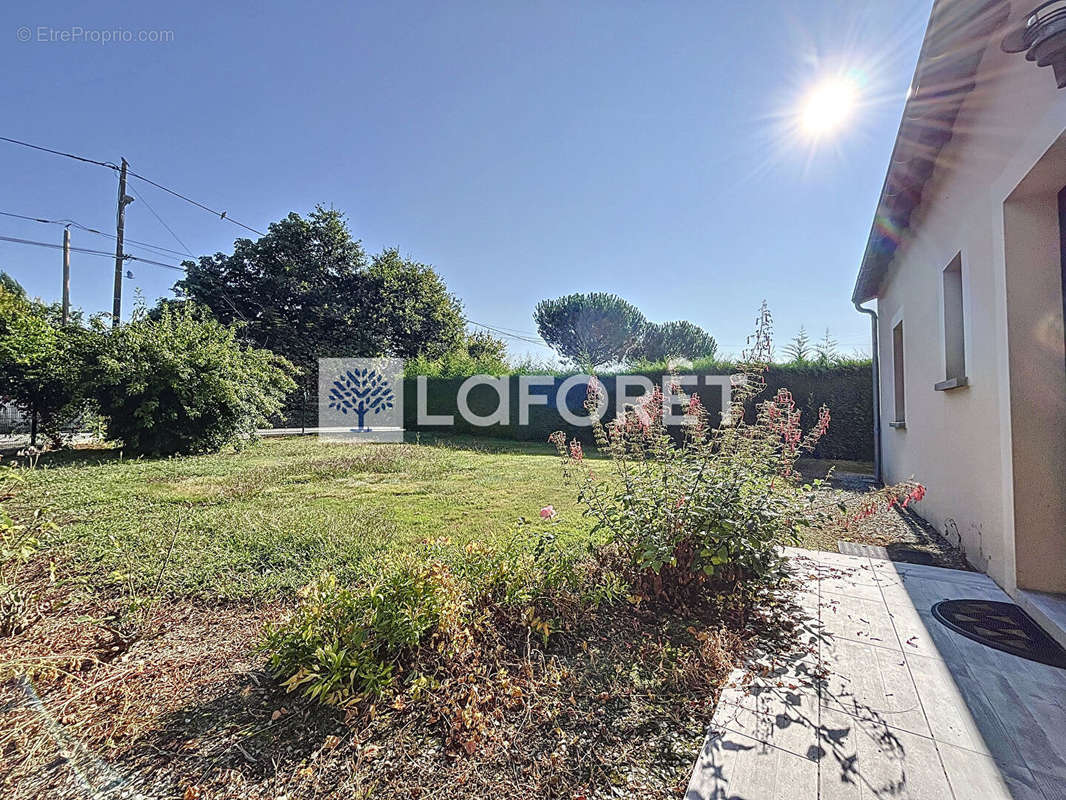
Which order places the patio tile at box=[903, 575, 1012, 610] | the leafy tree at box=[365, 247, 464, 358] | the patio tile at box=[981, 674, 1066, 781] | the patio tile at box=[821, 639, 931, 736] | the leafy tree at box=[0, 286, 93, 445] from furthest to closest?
the leafy tree at box=[365, 247, 464, 358] < the leafy tree at box=[0, 286, 93, 445] < the patio tile at box=[903, 575, 1012, 610] < the patio tile at box=[821, 639, 931, 736] < the patio tile at box=[981, 674, 1066, 781]

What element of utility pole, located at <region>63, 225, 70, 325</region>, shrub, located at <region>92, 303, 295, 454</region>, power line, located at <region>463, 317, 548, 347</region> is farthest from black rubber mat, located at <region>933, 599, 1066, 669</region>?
utility pole, located at <region>63, 225, 70, 325</region>

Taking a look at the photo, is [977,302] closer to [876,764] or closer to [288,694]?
[876,764]

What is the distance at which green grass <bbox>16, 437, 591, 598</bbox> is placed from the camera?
3162 millimetres

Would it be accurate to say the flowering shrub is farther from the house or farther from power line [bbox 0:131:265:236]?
power line [bbox 0:131:265:236]

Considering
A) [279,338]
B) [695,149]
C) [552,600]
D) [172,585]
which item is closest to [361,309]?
[279,338]

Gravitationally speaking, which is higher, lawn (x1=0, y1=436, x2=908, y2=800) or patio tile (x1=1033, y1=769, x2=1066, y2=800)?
patio tile (x1=1033, y1=769, x2=1066, y2=800)

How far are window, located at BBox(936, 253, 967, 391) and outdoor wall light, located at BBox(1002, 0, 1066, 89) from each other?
7.04 feet

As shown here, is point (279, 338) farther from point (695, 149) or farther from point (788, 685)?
point (788, 685)

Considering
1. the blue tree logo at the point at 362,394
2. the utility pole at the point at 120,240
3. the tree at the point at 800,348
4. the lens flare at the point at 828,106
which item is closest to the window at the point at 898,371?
the lens flare at the point at 828,106

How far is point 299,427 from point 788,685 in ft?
68.1

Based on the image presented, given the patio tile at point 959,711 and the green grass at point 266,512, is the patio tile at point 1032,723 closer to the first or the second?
the patio tile at point 959,711

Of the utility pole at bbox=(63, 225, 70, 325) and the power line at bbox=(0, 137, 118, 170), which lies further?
the utility pole at bbox=(63, 225, 70, 325)

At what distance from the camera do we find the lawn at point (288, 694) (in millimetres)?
1428

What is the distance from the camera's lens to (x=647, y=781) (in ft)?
4.59
